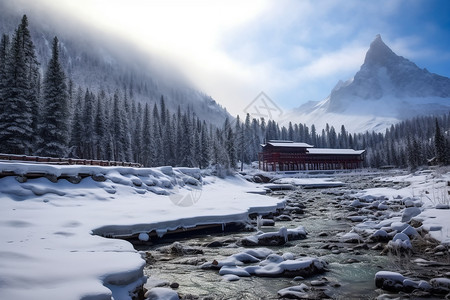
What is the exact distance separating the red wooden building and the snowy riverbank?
2140 inches

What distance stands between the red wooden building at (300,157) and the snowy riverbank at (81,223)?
178 ft

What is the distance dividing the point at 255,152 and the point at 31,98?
9442 cm

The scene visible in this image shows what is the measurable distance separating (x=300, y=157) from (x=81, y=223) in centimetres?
7161

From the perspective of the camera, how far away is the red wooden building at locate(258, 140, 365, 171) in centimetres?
7519

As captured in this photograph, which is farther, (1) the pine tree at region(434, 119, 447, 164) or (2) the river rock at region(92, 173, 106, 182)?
(1) the pine tree at region(434, 119, 447, 164)

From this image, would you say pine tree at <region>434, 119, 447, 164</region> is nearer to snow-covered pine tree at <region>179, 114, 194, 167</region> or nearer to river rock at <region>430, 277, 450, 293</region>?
snow-covered pine tree at <region>179, 114, 194, 167</region>

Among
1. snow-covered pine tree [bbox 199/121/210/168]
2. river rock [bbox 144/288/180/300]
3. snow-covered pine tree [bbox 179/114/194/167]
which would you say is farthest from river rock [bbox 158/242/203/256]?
snow-covered pine tree [bbox 199/121/210/168]

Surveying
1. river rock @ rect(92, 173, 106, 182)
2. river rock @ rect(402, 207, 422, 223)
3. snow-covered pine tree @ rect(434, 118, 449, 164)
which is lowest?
river rock @ rect(402, 207, 422, 223)

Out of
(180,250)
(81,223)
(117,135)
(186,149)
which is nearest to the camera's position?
(81,223)

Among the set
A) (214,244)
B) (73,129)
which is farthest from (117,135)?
(214,244)

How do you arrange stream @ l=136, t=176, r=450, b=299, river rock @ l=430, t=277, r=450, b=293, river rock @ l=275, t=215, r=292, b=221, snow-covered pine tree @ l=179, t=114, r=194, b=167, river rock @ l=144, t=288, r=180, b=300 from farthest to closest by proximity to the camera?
1. snow-covered pine tree @ l=179, t=114, r=194, b=167
2. river rock @ l=275, t=215, r=292, b=221
3. stream @ l=136, t=176, r=450, b=299
4. river rock @ l=430, t=277, r=450, b=293
5. river rock @ l=144, t=288, r=180, b=300

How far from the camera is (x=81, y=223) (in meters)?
9.88

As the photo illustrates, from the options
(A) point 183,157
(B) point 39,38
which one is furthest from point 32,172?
(B) point 39,38

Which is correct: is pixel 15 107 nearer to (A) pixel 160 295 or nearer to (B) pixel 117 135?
(B) pixel 117 135
